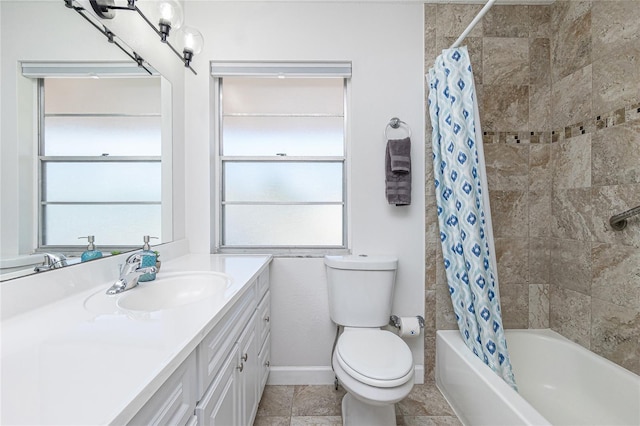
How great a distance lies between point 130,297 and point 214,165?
1.03m

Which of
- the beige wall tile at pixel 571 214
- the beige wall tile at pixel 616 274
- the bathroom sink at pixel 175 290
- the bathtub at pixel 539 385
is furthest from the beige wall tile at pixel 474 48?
the bathroom sink at pixel 175 290

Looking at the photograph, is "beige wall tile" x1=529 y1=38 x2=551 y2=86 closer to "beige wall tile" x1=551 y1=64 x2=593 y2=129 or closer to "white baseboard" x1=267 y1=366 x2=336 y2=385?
"beige wall tile" x1=551 y1=64 x2=593 y2=129

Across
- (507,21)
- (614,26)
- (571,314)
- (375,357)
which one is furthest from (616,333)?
(507,21)

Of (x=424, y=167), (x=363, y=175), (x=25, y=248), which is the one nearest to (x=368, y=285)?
(x=363, y=175)

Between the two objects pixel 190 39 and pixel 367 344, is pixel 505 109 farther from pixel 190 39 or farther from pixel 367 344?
pixel 190 39

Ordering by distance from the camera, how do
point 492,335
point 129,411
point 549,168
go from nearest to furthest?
1. point 129,411
2. point 492,335
3. point 549,168

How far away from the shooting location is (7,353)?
60 cm

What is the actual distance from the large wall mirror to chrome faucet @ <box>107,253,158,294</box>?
0.17 m

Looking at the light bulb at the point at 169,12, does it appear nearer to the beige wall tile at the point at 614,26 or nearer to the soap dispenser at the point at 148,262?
the soap dispenser at the point at 148,262

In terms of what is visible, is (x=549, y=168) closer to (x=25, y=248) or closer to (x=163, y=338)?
(x=163, y=338)

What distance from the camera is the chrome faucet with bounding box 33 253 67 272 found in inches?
35.7

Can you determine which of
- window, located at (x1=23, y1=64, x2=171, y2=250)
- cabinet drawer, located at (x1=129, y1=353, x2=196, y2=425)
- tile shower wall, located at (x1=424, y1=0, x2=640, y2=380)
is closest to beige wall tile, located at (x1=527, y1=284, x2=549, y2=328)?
tile shower wall, located at (x1=424, y1=0, x2=640, y2=380)

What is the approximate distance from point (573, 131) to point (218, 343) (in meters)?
2.11

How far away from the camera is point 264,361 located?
1.56 m
